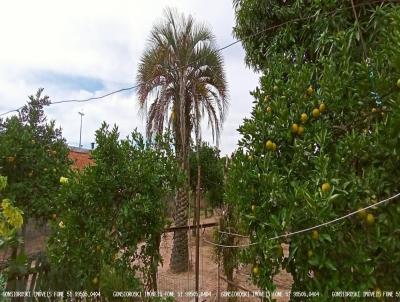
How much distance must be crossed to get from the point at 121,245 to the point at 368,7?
295 cm

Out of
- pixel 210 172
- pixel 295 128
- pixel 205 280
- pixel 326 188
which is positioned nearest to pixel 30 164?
pixel 295 128

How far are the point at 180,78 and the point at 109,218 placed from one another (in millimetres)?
4187

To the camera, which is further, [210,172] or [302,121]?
[210,172]

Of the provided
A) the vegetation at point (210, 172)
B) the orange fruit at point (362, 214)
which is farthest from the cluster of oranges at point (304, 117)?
the vegetation at point (210, 172)

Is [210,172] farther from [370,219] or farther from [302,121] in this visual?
[370,219]

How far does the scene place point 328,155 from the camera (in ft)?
7.27

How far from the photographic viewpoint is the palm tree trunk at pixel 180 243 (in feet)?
25.2

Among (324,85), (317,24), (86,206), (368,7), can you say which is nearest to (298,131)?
(324,85)

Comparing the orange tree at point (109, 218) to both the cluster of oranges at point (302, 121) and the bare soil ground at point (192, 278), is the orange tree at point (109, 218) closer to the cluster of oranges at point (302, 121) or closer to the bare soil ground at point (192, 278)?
the cluster of oranges at point (302, 121)

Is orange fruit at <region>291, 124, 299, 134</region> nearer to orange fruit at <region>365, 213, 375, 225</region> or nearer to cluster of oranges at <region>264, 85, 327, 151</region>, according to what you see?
cluster of oranges at <region>264, 85, 327, 151</region>

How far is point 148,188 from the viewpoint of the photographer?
3.38 m

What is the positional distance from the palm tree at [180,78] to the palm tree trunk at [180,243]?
800 mm

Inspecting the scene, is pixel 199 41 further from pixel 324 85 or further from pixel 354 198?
pixel 354 198

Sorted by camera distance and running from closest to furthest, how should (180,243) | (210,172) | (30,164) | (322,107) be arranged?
(322,107) < (30,164) < (180,243) < (210,172)
